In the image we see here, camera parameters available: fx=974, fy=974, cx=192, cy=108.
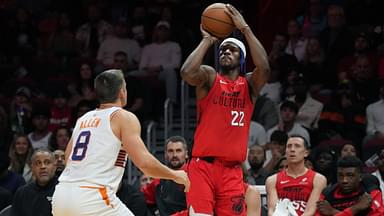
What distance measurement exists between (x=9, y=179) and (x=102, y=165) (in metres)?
5.27

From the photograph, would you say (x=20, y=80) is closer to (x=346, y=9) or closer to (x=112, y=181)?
(x=346, y=9)

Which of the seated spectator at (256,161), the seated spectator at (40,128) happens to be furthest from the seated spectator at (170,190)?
the seated spectator at (40,128)

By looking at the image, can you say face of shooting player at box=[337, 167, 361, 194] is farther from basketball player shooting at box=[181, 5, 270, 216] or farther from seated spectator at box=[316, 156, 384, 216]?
basketball player shooting at box=[181, 5, 270, 216]

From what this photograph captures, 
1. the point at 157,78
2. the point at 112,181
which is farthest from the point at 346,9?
the point at 112,181

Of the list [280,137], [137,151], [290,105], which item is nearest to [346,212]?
[280,137]

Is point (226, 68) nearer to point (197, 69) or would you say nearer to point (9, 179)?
point (197, 69)

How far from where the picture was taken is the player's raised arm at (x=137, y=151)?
6.91m

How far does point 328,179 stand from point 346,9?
4901 mm

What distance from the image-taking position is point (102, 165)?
275 inches

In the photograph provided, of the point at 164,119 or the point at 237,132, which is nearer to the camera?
the point at 237,132

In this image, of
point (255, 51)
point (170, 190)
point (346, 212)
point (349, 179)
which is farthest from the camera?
point (170, 190)

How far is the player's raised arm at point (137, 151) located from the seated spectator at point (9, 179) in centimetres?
516

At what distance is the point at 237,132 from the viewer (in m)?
8.48

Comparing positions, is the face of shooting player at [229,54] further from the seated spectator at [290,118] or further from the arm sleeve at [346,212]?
the seated spectator at [290,118]
